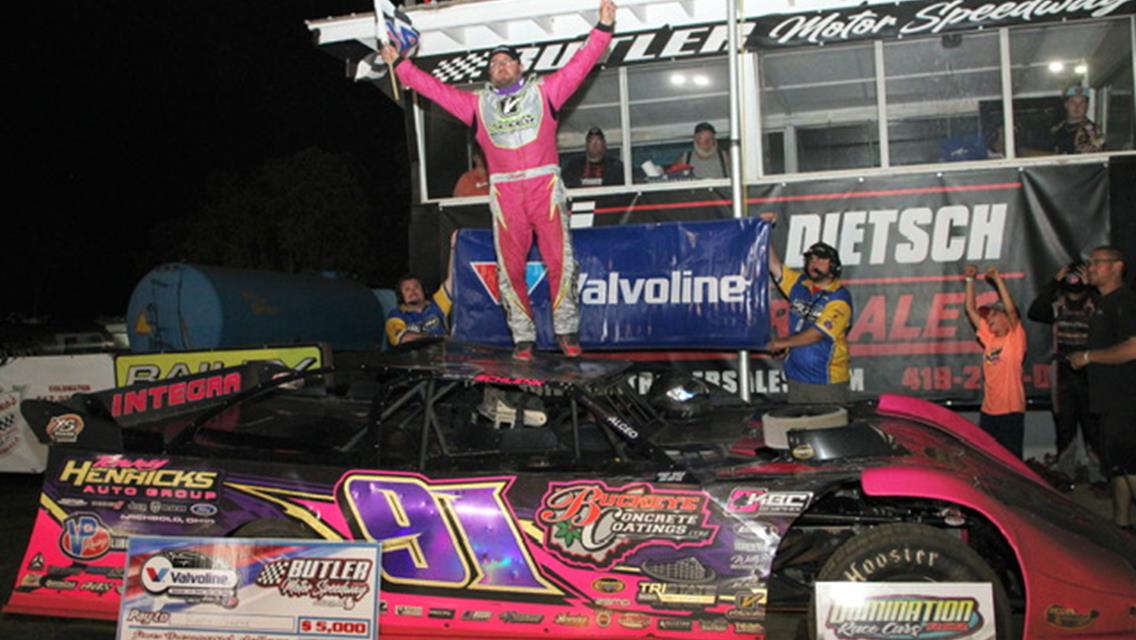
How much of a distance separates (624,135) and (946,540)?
527 cm

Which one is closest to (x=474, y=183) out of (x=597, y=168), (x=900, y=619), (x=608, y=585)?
(x=597, y=168)

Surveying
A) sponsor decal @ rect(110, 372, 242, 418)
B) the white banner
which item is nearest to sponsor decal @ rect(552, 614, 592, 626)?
sponsor decal @ rect(110, 372, 242, 418)

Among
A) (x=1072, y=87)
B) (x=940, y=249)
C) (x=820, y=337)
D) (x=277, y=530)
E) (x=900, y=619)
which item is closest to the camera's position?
(x=900, y=619)

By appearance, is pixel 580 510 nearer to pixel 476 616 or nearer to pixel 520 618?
pixel 520 618

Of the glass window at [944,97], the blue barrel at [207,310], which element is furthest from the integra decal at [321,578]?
the blue barrel at [207,310]

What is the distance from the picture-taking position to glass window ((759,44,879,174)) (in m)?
8.01

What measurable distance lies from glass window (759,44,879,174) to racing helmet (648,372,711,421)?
318 cm

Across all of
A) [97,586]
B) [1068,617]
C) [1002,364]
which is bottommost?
[1068,617]

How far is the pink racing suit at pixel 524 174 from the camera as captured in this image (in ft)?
19.8

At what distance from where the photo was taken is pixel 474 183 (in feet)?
27.5

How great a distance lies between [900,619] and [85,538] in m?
3.66

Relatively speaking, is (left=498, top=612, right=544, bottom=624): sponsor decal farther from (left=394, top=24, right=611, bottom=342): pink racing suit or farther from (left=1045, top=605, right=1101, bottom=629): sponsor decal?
(left=394, top=24, right=611, bottom=342): pink racing suit

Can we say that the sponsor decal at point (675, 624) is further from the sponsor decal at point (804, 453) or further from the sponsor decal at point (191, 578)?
the sponsor decal at point (191, 578)

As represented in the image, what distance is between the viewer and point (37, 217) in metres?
34.2
